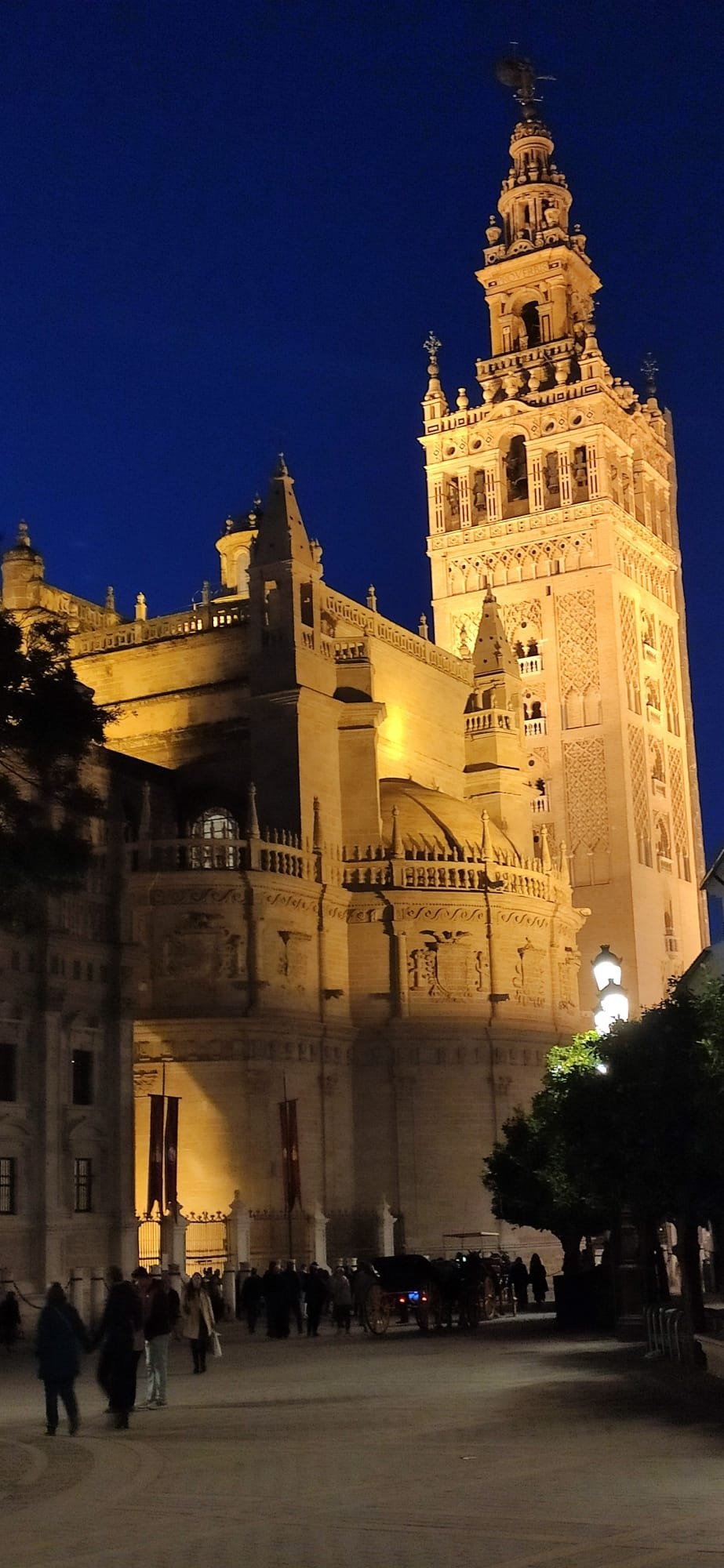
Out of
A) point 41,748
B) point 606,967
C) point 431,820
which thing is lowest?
point 606,967

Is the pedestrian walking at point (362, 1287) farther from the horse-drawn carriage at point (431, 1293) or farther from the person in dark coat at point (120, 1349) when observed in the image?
the person in dark coat at point (120, 1349)

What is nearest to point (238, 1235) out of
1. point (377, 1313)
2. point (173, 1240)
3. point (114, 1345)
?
point (173, 1240)

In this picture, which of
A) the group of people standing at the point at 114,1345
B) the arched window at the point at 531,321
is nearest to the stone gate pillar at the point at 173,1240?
the group of people standing at the point at 114,1345

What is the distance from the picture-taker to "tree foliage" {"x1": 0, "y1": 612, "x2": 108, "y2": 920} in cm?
2719

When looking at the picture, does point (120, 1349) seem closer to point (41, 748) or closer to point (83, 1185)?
point (41, 748)

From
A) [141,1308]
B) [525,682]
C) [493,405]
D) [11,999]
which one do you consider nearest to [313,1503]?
[141,1308]

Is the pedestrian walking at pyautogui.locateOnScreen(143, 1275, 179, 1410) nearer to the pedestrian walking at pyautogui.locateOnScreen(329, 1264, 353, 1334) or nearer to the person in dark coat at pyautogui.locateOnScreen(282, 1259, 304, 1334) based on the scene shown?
the person in dark coat at pyautogui.locateOnScreen(282, 1259, 304, 1334)

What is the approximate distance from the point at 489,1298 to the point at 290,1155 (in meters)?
8.66

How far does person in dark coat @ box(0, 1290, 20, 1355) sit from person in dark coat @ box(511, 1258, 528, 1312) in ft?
42.3

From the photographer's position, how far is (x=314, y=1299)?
115ft

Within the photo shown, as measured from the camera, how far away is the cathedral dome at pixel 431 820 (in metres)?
52.9

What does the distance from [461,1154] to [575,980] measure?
833 cm

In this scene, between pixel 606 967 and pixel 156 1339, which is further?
pixel 606 967

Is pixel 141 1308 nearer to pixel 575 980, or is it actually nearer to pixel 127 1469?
pixel 127 1469
